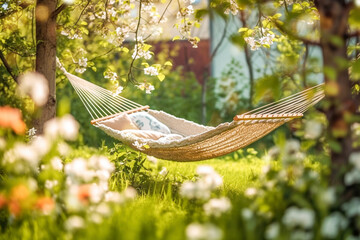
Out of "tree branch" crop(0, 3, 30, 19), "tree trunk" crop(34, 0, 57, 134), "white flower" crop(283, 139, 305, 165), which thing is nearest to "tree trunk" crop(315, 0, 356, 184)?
"white flower" crop(283, 139, 305, 165)

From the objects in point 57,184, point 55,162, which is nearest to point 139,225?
point 57,184

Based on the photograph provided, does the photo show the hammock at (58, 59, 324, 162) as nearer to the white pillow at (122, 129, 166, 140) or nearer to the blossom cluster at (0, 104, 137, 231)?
the white pillow at (122, 129, 166, 140)

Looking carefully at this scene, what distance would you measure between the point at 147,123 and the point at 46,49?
1149 mm

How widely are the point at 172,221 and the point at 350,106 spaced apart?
80 centimetres

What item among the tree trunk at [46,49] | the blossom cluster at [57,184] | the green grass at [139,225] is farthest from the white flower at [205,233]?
the tree trunk at [46,49]

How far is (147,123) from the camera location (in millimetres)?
4102

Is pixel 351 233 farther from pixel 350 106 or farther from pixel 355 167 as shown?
pixel 350 106

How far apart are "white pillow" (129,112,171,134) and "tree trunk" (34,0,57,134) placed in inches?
37.8

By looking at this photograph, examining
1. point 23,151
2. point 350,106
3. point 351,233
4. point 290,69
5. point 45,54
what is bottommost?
point 351,233

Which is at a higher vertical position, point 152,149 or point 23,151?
point 152,149

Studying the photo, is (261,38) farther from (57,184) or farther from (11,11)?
(57,184)

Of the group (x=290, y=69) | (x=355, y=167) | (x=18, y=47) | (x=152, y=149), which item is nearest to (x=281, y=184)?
(x=355, y=167)

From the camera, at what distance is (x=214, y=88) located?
6.87m

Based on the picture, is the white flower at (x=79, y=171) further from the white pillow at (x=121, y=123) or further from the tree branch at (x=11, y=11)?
the white pillow at (x=121, y=123)
